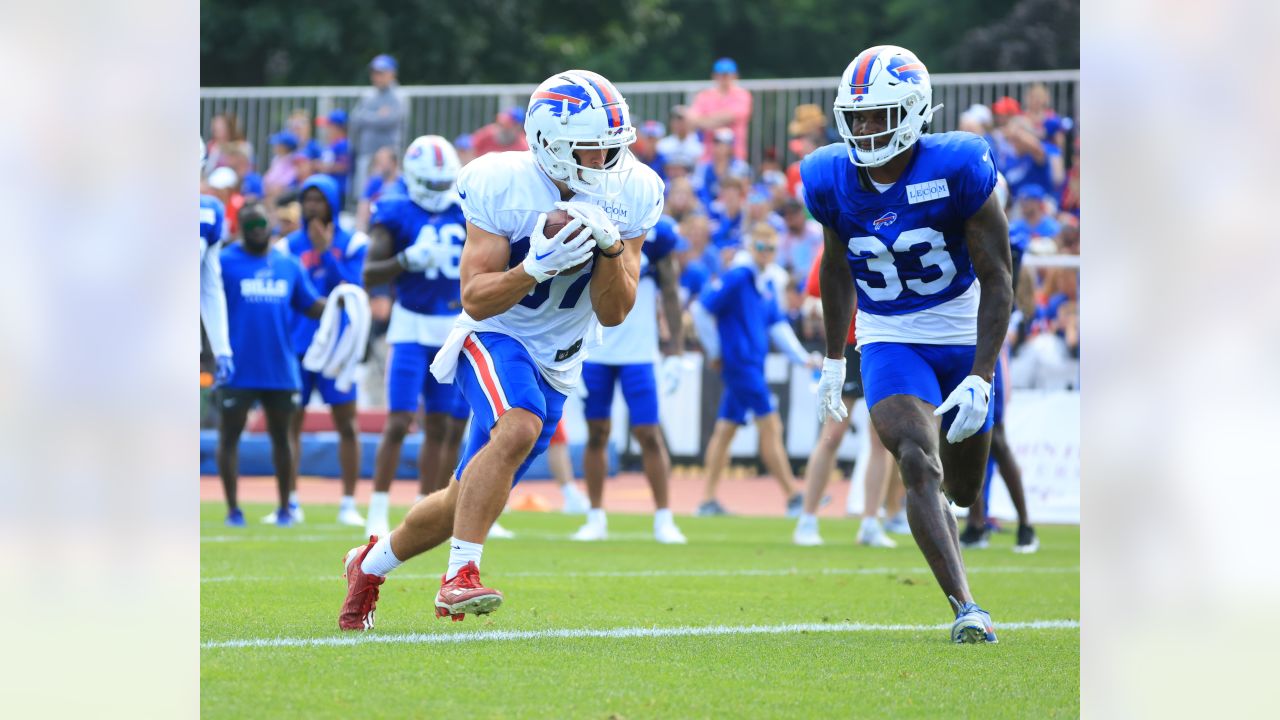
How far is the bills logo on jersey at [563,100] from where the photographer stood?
5.38 m

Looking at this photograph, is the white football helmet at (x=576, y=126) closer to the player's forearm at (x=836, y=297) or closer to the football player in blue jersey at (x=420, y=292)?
the player's forearm at (x=836, y=297)

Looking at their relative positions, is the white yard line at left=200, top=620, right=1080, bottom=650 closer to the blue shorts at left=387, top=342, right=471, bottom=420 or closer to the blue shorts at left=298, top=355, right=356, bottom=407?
the blue shorts at left=387, top=342, right=471, bottom=420

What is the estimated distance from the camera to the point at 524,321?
564 centimetres

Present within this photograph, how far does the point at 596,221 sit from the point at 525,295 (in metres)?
0.35

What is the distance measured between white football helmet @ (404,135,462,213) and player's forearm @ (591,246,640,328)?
4.67 metres

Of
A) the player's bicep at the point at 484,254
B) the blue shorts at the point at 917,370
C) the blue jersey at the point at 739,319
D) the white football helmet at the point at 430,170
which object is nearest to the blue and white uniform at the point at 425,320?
the white football helmet at the point at 430,170

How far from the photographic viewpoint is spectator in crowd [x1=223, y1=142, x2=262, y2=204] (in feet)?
59.0

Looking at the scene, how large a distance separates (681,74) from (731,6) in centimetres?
198

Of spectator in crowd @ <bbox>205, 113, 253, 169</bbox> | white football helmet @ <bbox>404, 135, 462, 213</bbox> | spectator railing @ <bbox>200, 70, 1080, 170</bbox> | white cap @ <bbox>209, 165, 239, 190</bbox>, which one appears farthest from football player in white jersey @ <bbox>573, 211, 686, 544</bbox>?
spectator in crowd @ <bbox>205, 113, 253, 169</bbox>

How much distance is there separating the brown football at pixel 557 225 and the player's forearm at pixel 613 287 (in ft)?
0.22

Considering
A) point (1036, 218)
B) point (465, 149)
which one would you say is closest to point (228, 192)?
point (465, 149)

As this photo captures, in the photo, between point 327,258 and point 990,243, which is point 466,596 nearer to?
point 990,243
